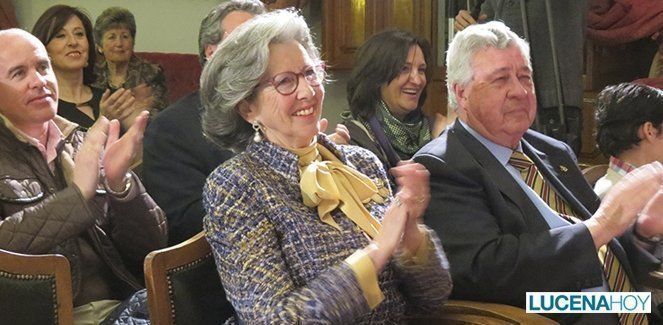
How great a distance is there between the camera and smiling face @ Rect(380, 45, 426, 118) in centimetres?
331

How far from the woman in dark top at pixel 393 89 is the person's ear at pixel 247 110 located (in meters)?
1.28

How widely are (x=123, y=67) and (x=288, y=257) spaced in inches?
102

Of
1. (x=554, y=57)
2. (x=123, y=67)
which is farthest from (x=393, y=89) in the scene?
(x=123, y=67)

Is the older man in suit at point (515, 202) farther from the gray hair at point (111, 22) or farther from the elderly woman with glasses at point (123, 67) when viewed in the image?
the gray hair at point (111, 22)

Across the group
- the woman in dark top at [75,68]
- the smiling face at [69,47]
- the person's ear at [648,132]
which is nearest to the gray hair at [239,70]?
the person's ear at [648,132]

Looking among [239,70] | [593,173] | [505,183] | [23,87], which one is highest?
[239,70]

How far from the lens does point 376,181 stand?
198 centimetres

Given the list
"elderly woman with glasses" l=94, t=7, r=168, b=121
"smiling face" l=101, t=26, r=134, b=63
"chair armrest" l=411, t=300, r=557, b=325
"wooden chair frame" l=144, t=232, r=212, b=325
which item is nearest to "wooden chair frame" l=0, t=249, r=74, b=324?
"wooden chair frame" l=144, t=232, r=212, b=325

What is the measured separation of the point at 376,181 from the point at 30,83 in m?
0.84

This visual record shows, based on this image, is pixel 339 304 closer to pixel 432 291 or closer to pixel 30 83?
pixel 432 291

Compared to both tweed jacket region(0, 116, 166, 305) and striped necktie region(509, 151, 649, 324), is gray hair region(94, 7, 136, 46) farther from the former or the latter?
striped necktie region(509, 151, 649, 324)

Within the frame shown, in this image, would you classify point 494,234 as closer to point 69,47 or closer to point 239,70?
point 239,70

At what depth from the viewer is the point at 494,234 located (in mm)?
2049

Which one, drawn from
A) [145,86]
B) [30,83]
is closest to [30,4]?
[145,86]
